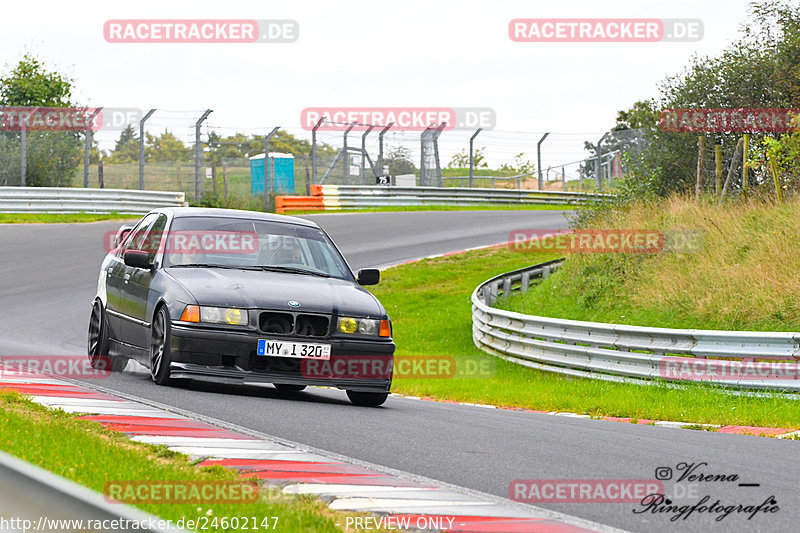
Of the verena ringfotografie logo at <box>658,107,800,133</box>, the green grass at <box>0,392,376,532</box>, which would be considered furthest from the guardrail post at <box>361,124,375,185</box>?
the green grass at <box>0,392,376,532</box>

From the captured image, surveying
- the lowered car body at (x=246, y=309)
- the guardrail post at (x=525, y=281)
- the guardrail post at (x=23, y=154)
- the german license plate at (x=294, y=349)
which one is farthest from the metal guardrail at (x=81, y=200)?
the german license plate at (x=294, y=349)

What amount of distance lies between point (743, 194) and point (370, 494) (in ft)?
55.3

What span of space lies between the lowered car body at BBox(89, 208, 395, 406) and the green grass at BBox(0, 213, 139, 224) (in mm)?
19563

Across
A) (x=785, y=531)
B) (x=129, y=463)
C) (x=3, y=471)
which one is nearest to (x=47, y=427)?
(x=129, y=463)

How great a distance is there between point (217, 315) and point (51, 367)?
304 centimetres

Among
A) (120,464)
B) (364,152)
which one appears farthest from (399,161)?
(120,464)

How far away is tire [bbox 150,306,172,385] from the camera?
28.3 feet

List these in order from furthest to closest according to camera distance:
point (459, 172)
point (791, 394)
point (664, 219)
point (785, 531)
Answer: point (459, 172) < point (664, 219) < point (791, 394) < point (785, 531)

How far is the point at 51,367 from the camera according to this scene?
10719 millimetres

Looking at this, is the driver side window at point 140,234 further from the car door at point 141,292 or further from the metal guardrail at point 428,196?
the metal guardrail at point 428,196

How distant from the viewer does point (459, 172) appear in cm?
4347

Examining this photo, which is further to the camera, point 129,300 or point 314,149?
point 314,149

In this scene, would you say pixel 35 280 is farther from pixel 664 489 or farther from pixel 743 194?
pixel 664 489

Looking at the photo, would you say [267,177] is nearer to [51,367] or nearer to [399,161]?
[399,161]
